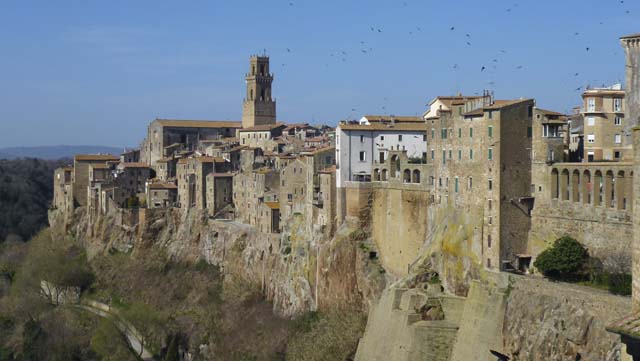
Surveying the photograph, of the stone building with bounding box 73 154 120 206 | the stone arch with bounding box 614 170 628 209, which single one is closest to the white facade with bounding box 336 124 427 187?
the stone arch with bounding box 614 170 628 209

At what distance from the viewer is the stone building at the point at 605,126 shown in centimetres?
4659

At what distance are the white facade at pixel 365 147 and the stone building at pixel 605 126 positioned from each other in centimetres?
1019

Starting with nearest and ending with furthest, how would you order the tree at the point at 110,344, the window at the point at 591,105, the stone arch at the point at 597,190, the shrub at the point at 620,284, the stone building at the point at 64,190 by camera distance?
1. the shrub at the point at 620,284
2. the stone arch at the point at 597,190
3. the window at the point at 591,105
4. the tree at the point at 110,344
5. the stone building at the point at 64,190

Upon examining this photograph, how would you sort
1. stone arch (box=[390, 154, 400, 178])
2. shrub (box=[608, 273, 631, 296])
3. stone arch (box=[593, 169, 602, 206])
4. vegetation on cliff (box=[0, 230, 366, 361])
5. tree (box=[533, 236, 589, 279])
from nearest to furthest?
shrub (box=[608, 273, 631, 296]), tree (box=[533, 236, 589, 279]), stone arch (box=[593, 169, 602, 206]), stone arch (box=[390, 154, 400, 178]), vegetation on cliff (box=[0, 230, 366, 361])

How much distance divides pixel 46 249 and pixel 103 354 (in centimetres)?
2720

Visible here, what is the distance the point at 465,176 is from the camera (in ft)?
138

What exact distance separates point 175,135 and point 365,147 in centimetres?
4439

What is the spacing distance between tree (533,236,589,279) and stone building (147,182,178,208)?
4866 cm

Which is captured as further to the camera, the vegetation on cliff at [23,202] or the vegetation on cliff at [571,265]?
the vegetation on cliff at [23,202]

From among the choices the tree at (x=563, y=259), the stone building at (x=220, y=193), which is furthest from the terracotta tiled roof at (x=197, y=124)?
the tree at (x=563, y=259)

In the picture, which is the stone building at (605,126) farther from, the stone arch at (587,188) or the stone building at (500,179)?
the stone arch at (587,188)

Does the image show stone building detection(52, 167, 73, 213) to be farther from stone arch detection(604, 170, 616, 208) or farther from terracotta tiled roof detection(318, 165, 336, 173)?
stone arch detection(604, 170, 616, 208)

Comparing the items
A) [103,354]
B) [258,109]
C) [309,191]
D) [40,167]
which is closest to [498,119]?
[309,191]

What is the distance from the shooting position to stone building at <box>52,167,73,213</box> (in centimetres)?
9119
